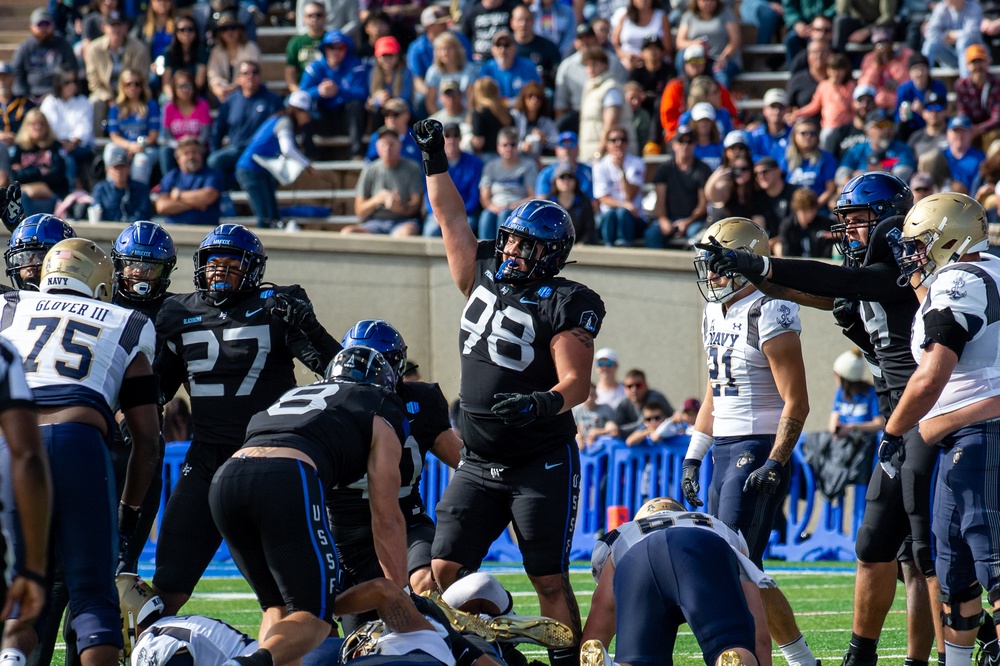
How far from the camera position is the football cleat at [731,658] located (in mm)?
4984

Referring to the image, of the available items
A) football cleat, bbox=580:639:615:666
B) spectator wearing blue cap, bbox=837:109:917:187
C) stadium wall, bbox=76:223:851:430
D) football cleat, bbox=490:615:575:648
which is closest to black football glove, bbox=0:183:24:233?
football cleat, bbox=490:615:575:648

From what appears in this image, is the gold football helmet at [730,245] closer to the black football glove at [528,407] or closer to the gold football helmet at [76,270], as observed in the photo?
the black football glove at [528,407]

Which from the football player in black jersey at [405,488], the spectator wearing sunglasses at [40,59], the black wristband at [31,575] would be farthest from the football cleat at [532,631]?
the spectator wearing sunglasses at [40,59]

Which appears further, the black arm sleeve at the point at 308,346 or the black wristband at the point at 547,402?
the black arm sleeve at the point at 308,346

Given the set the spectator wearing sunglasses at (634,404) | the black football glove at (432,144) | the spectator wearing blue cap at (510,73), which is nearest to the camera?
the black football glove at (432,144)

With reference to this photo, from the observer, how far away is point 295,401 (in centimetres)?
554

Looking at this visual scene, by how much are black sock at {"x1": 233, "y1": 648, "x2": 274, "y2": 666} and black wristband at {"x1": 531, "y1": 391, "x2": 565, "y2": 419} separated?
167 cm

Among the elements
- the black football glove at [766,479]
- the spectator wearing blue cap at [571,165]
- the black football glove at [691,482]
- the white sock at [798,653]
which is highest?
the spectator wearing blue cap at [571,165]

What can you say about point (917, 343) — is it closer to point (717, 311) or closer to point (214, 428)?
point (717, 311)

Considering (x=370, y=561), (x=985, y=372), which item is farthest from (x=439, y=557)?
(x=985, y=372)

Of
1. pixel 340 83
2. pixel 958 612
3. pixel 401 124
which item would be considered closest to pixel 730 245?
pixel 958 612

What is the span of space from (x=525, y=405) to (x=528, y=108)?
8.62 meters

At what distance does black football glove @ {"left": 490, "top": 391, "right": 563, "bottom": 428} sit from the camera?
6191mm

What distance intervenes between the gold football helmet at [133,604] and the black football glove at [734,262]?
2560 mm
